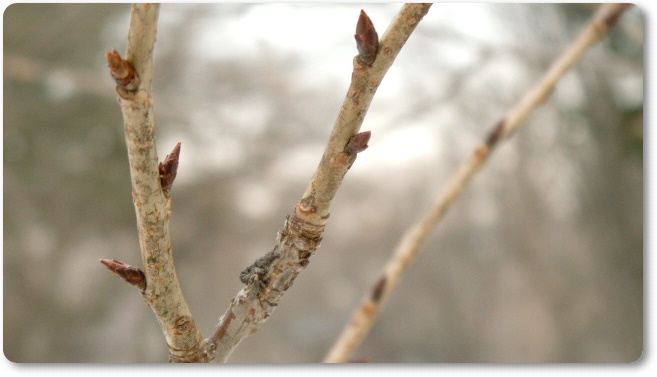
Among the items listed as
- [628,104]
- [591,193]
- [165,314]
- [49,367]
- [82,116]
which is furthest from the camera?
[82,116]

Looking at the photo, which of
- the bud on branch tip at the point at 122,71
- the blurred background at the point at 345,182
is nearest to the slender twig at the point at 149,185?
the bud on branch tip at the point at 122,71

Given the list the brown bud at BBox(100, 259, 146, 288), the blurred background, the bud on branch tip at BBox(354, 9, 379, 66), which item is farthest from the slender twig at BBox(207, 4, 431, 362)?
the blurred background

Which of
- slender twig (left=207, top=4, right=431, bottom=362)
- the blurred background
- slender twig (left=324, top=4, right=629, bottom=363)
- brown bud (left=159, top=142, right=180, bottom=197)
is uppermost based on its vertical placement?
brown bud (left=159, top=142, right=180, bottom=197)

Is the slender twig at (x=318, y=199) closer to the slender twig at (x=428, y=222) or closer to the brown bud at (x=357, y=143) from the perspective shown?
the brown bud at (x=357, y=143)

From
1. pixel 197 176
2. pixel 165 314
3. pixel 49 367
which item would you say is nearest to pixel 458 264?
pixel 197 176

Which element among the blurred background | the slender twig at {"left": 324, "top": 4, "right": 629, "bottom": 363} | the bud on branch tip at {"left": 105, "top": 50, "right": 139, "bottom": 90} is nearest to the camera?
the bud on branch tip at {"left": 105, "top": 50, "right": 139, "bottom": 90}

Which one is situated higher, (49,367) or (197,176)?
(49,367)

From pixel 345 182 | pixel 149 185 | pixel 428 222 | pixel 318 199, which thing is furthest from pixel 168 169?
pixel 345 182

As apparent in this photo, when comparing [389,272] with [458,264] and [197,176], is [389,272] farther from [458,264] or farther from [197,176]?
[197,176]

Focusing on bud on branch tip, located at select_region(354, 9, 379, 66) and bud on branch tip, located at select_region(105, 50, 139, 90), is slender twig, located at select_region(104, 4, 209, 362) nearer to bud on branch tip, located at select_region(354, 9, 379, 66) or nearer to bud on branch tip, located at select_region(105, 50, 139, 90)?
bud on branch tip, located at select_region(105, 50, 139, 90)
